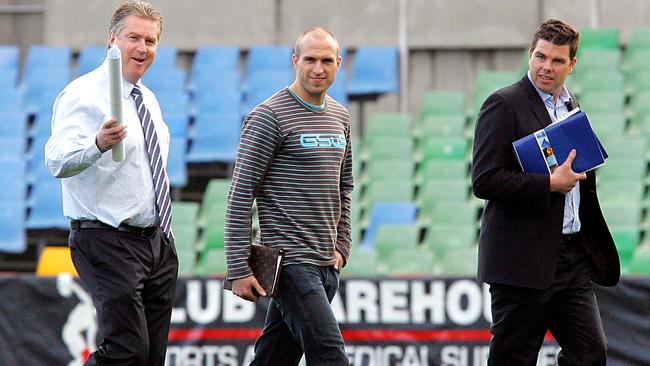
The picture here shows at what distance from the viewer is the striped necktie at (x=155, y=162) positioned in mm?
4906

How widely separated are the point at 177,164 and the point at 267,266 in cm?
682

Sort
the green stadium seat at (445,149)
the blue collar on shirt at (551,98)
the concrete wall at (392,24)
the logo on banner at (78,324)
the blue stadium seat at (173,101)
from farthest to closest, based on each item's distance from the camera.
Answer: the concrete wall at (392,24) < the blue stadium seat at (173,101) < the green stadium seat at (445,149) < the logo on banner at (78,324) < the blue collar on shirt at (551,98)

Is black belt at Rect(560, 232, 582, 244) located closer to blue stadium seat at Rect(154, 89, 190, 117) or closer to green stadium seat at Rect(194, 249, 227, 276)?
green stadium seat at Rect(194, 249, 227, 276)

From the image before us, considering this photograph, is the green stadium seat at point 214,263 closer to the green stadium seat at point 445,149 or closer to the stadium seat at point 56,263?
the stadium seat at point 56,263

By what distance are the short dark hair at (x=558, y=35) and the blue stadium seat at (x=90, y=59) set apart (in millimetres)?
8586

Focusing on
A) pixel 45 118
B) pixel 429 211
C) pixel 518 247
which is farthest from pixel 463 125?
pixel 518 247

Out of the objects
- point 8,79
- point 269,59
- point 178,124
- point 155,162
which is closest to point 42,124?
point 8,79

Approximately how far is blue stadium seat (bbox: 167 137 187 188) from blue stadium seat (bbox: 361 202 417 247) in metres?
1.99

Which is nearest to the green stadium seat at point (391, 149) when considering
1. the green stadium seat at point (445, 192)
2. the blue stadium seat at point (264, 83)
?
the green stadium seat at point (445, 192)

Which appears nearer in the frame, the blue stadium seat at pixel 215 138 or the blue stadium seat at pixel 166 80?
the blue stadium seat at pixel 215 138

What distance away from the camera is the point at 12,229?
441 inches

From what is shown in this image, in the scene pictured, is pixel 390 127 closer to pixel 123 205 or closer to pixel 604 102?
pixel 604 102

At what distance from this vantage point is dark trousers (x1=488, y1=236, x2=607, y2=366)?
5.01 metres

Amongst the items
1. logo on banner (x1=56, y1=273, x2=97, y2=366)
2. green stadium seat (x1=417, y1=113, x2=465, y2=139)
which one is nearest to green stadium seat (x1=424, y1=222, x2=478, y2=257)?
green stadium seat (x1=417, y1=113, x2=465, y2=139)
